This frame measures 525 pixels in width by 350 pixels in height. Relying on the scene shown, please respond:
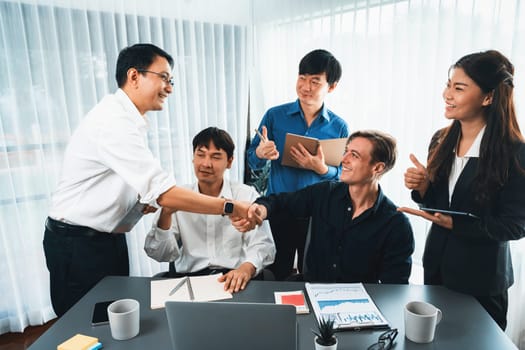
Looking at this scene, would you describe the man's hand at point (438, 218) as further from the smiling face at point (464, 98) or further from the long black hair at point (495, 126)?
the smiling face at point (464, 98)

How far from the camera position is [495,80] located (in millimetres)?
1504

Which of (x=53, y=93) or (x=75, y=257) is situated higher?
(x=53, y=93)

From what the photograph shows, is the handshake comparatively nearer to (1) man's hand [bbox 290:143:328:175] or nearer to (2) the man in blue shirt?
(2) the man in blue shirt

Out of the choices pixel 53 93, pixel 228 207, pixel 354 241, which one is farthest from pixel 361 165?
pixel 53 93

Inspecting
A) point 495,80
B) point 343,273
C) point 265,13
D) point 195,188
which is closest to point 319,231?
point 343,273

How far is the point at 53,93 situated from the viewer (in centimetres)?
262

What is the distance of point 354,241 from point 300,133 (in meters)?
0.94

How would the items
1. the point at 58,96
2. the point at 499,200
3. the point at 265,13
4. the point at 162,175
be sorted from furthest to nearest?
the point at 265,13 < the point at 58,96 < the point at 162,175 < the point at 499,200

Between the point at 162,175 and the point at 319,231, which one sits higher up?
the point at 162,175

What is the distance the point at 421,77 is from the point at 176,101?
1855mm

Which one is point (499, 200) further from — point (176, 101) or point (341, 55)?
point (176, 101)

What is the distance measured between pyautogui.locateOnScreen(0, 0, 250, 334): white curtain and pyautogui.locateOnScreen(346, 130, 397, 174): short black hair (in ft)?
6.05

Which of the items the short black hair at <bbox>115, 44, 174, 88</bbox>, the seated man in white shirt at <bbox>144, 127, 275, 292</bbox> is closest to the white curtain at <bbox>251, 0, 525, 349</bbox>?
the seated man in white shirt at <bbox>144, 127, 275, 292</bbox>

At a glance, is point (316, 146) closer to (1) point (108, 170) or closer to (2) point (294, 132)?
(2) point (294, 132)
